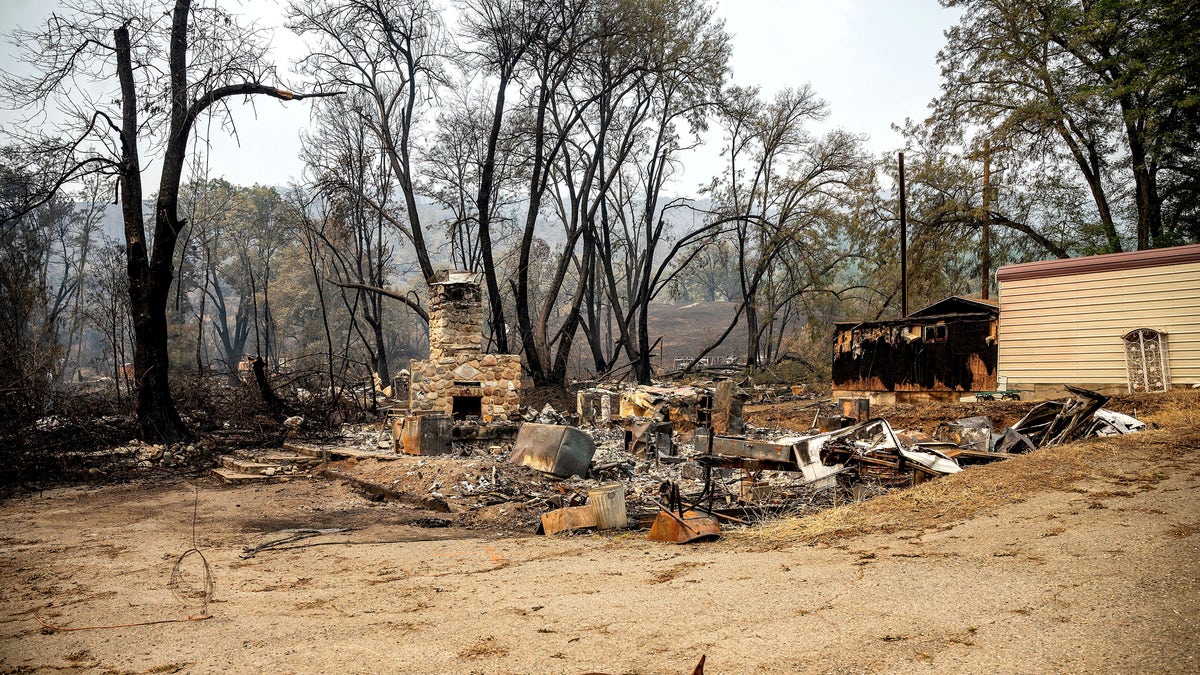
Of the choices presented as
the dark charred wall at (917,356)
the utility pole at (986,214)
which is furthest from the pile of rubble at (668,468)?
the utility pole at (986,214)

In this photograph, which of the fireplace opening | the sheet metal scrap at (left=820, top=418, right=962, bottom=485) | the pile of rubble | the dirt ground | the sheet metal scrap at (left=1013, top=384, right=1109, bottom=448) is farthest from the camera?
the fireplace opening

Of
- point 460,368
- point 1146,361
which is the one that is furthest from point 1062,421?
point 460,368

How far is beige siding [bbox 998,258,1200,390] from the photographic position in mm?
15383

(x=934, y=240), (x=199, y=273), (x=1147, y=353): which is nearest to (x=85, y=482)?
(x=1147, y=353)

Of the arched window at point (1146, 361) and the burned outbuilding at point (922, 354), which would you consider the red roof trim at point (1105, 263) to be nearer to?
the burned outbuilding at point (922, 354)

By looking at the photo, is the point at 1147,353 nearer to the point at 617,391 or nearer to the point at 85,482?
the point at 617,391

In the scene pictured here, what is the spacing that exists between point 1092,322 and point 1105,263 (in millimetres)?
1375

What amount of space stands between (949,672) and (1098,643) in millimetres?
779

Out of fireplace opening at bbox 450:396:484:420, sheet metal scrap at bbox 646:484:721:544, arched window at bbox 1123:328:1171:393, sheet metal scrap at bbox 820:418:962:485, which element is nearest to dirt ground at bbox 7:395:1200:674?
sheet metal scrap at bbox 646:484:721:544

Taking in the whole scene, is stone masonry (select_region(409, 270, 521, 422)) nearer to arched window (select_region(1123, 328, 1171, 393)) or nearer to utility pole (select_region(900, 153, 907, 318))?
arched window (select_region(1123, 328, 1171, 393))

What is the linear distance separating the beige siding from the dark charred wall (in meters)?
0.72

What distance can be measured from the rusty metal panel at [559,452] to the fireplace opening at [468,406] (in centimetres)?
382

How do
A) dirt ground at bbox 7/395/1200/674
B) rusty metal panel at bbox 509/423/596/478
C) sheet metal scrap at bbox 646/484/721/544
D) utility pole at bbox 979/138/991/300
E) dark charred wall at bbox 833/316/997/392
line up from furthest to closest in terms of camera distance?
utility pole at bbox 979/138/991/300 → dark charred wall at bbox 833/316/997/392 → rusty metal panel at bbox 509/423/596/478 → sheet metal scrap at bbox 646/484/721/544 → dirt ground at bbox 7/395/1200/674

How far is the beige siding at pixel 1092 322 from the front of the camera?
50.5 ft
